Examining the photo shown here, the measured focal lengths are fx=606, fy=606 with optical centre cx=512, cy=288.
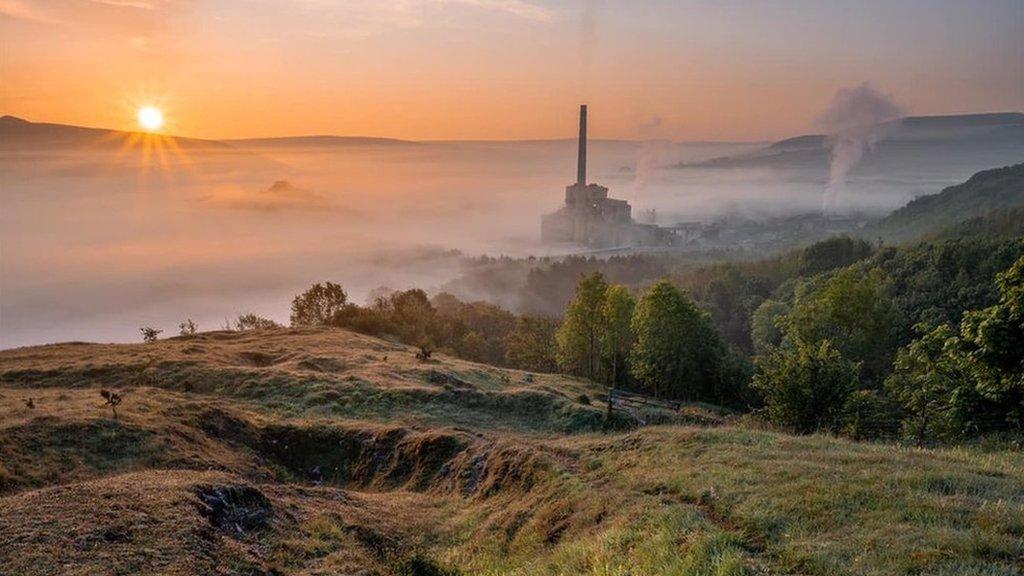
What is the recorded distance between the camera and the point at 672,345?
61594mm

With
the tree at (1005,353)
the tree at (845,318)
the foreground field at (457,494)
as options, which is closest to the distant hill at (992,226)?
the tree at (845,318)

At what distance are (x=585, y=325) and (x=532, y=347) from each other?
13.5 m

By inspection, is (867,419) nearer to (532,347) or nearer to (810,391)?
(810,391)

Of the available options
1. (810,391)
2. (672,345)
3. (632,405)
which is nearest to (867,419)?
(810,391)

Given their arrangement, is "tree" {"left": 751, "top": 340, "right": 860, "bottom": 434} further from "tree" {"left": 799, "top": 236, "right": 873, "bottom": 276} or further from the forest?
"tree" {"left": 799, "top": 236, "right": 873, "bottom": 276}

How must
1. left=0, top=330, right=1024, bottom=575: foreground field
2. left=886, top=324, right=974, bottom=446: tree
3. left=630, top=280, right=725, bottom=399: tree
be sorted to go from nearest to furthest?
left=0, top=330, right=1024, bottom=575: foreground field → left=886, top=324, right=974, bottom=446: tree → left=630, top=280, right=725, bottom=399: tree

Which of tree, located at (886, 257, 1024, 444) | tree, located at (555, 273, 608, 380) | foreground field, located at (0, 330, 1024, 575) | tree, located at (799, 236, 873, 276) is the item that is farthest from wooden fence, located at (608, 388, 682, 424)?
tree, located at (799, 236, 873, 276)

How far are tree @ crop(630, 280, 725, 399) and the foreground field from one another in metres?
23.6

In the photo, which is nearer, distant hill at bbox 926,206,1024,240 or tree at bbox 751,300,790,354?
tree at bbox 751,300,790,354

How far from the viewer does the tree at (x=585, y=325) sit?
2741 inches

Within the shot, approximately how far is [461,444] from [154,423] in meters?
15.4

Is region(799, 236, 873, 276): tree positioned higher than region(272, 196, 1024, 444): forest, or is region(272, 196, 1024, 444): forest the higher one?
region(799, 236, 873, 276): tree

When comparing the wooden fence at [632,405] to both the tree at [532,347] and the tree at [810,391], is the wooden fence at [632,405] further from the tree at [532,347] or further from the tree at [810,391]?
the tree at [532,347]

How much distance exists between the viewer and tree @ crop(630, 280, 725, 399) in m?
61.6
